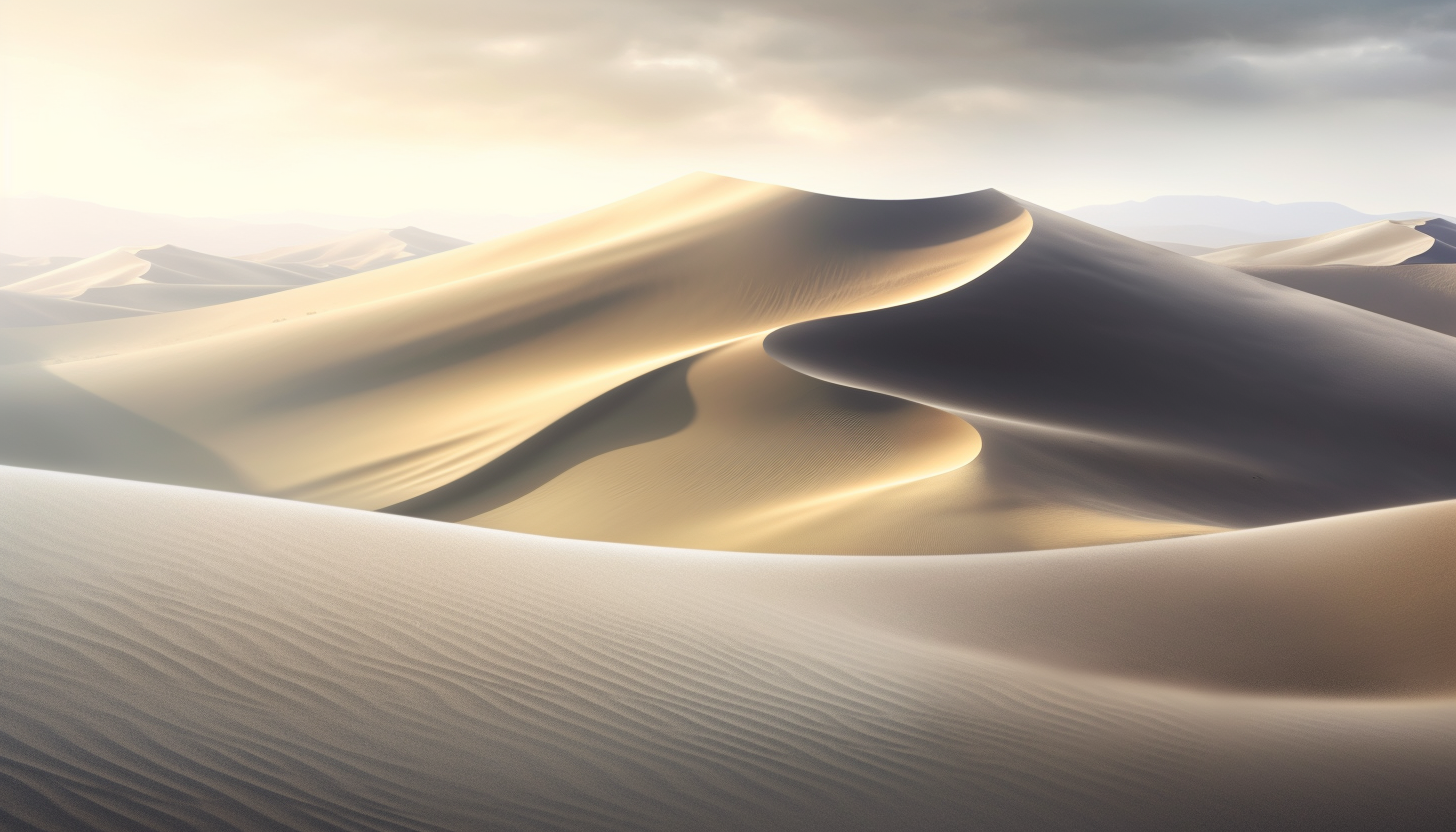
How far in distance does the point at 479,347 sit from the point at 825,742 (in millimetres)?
19185

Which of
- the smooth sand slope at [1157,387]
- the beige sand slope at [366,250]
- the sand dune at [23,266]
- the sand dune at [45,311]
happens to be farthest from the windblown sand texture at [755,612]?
the beige sand slope at [366,250]

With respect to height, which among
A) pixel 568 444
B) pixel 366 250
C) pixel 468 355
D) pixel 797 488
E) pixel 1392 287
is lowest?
pixel 797 488

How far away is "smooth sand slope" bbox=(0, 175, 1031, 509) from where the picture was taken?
17078 millimetres

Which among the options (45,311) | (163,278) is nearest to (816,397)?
(45,311)

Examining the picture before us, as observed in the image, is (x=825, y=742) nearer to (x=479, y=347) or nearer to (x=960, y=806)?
(x=960, y=806)

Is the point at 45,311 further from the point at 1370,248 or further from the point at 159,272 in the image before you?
the point at 1370,248

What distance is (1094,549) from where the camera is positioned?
24.7 feet

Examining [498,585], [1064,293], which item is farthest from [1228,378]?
[498,585]

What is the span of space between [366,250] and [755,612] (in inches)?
6496

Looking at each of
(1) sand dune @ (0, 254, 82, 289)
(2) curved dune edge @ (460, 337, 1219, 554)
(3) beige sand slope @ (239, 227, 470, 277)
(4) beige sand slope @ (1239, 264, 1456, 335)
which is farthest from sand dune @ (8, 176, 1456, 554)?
(3) beige sand slope @ (239, 227, 470, 277)

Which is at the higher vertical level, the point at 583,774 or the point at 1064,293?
the point at 1064,293

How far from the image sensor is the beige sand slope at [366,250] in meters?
143

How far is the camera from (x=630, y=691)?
154 inches

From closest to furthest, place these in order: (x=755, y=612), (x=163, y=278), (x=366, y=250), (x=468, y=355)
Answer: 1. (x=755, y=612)
2. (x=468, y=355)
3. (x=163, y=278)
4. (x=366, y=250)
